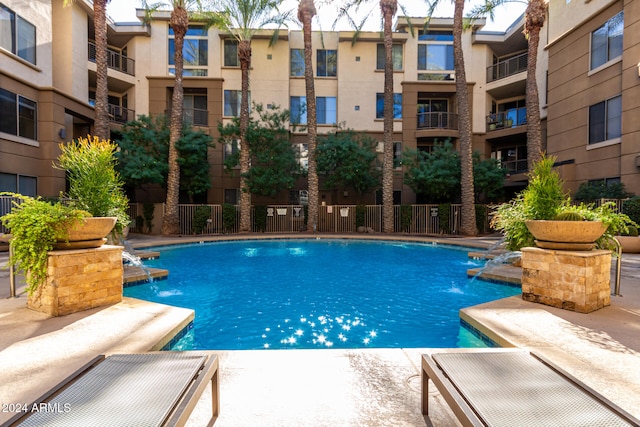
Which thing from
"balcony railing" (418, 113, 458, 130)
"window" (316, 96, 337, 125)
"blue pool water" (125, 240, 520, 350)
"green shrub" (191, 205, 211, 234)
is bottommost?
"blue pool water" (125, 240, 520, 350)

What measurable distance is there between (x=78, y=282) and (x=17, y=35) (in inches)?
563

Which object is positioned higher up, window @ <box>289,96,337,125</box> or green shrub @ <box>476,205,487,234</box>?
window @ <box>289,96,337,125</box>

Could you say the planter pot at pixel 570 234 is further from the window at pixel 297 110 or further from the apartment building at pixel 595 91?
the window at pixel 297 110

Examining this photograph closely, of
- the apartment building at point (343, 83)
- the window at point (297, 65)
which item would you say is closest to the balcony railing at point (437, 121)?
the apartment building at point (343, 83)

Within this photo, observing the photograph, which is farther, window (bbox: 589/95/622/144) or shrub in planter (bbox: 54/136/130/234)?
window (bbox: 589/95/622/144)

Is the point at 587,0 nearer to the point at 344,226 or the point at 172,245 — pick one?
the point at 344,226

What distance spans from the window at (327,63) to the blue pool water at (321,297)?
47.6ft

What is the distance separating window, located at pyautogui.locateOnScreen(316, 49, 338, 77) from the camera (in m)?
20.4

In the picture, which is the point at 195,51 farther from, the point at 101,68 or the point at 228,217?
the point at 228,217

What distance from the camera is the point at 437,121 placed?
2006cm

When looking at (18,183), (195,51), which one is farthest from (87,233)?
(195,51)

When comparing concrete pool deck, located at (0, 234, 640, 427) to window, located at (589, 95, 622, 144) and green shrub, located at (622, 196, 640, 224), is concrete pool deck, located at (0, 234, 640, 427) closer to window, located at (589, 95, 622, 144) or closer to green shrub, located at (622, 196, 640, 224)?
green shrub, located at (622, 196, 640, 224)

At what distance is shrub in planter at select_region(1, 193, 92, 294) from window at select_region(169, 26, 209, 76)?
18.6 m

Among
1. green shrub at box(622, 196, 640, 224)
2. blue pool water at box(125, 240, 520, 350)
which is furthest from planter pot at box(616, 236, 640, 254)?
blue pool water at box(125, 240, 520, 350)
